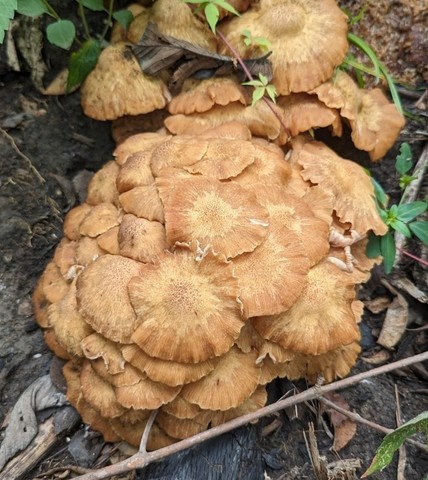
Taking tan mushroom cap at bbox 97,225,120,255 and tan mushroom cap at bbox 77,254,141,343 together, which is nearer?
tan mushroom cap at bbox 77,254,141,343

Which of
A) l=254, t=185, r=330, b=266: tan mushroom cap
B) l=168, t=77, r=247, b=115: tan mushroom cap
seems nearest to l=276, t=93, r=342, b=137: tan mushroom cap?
l=168, t=77, r=247, b=115: tan mushroom cap

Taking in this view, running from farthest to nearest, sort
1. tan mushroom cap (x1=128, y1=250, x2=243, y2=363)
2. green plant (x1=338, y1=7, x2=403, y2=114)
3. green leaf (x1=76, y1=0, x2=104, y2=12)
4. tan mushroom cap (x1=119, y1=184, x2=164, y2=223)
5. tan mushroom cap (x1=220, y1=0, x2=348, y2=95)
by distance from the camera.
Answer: green plant (x1=338, y1=7, x2=403, y2=114), green leaf (x1=76, y1=0, x2=104, y2=12), tan mushroom cap (x1=220, y1=0, x2=348, y2=95), tan mushroom cap (x1=119, y1=184, x2=164, y2=223), tan mushroom cap (x1=128, y1=250, x2=243, y2=363)

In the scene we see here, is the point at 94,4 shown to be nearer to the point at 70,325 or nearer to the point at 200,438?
the point at 70,325

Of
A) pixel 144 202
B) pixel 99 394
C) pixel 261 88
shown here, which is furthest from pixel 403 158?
pixel 99 394

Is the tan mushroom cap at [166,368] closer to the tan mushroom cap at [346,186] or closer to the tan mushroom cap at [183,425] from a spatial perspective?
the tan mushroom cap at [183,425]

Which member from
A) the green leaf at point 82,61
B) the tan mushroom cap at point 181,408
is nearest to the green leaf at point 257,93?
the green leaf at point 82,61

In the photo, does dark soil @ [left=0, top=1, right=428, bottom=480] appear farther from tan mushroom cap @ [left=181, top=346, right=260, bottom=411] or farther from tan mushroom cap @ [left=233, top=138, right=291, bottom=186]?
tan mushroom cap @ [left=233, top=138, right=291, bottom=186]
